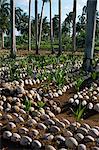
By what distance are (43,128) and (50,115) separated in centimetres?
71

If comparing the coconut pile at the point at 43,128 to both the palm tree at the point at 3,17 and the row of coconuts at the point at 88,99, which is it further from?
the palm tree at the point at 3,17

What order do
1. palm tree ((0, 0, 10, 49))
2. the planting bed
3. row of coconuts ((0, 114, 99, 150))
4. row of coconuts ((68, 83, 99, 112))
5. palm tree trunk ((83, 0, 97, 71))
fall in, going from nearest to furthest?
row of coconuts ((0, 114, 99, 150)) < the planting bed < row of coconuts ((68, 83, 99, 112)) < palm tree trunk ((83, 0, 97, 71)) < palm tree ((0, 0, 10, 49))

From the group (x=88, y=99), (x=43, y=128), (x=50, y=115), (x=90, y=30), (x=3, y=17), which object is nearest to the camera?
(x=43, y=128)

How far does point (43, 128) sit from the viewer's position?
4812 mm

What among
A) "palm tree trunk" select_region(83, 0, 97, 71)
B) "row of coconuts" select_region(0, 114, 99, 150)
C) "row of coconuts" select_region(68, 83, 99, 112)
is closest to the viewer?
"row of coconuts" select_region(0, 114, 99, 150)

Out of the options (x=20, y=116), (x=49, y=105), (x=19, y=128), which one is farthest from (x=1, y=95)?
(x=19, y=128)

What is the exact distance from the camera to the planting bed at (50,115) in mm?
4332

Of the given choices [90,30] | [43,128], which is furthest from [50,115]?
[90,30]

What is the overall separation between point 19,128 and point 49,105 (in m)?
1.58

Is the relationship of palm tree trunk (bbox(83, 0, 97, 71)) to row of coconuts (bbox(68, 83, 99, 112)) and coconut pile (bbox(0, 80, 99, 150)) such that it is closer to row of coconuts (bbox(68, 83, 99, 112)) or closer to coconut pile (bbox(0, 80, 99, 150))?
row of coconuts (bbox(68, 83, 99, 112))

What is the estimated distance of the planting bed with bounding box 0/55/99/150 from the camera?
4.33 metres

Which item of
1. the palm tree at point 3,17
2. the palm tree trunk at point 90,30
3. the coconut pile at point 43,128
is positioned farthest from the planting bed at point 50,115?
the palm tree at point 3,17

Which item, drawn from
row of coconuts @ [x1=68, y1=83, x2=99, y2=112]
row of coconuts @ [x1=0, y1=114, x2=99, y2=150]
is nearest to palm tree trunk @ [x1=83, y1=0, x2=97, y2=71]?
row of coconuts @ [x1=68, y1=83, x2=99, y2=112]

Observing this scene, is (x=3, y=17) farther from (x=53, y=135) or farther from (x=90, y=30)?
(x=53, y=135)
